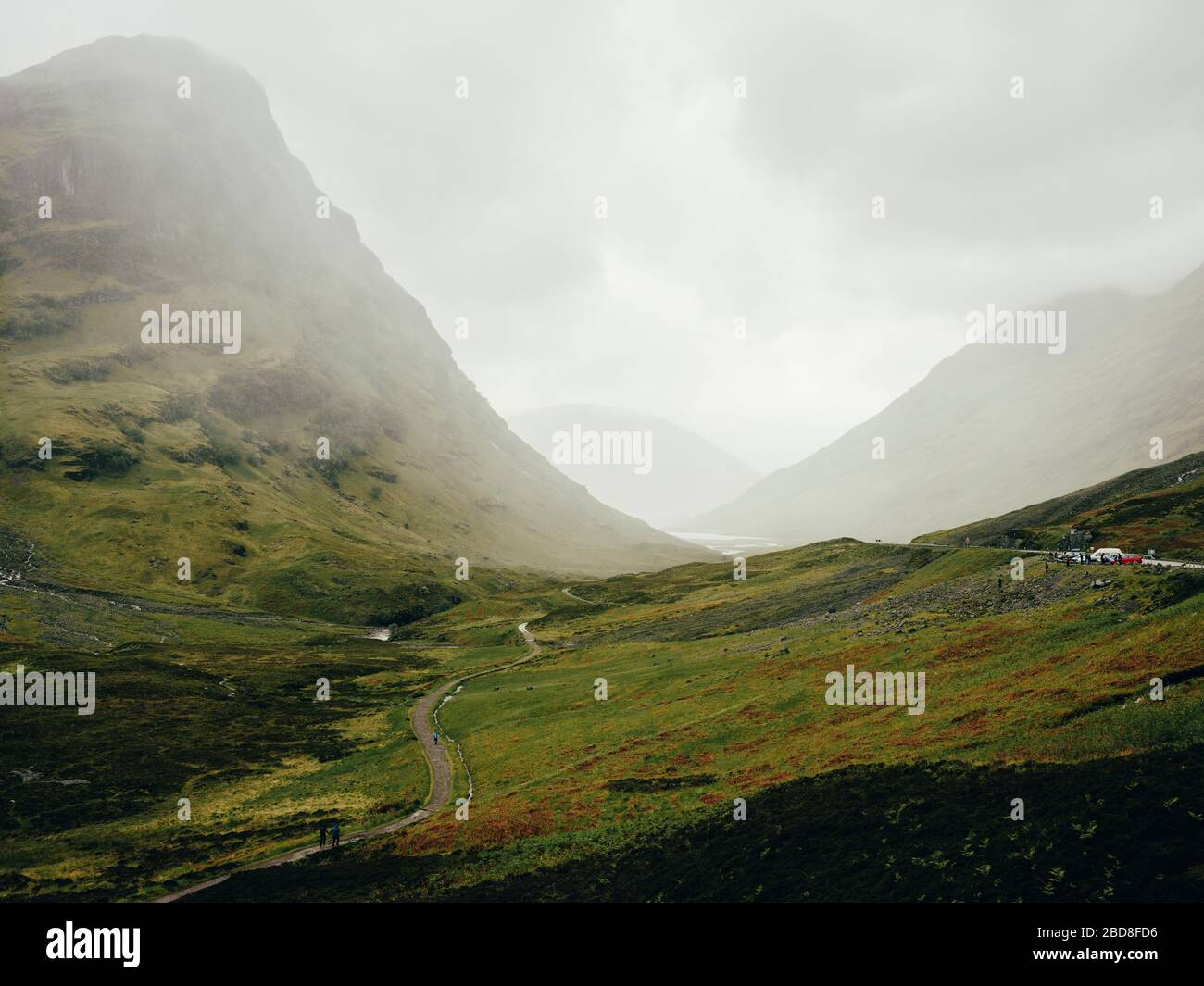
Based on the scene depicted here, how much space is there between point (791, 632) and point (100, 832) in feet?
258

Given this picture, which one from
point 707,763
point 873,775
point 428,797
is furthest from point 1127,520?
point 428,797

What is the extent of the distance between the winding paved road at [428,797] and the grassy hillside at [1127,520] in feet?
269

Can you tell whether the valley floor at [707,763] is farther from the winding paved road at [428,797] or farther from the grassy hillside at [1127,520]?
the grassy hillside at [1127,520]

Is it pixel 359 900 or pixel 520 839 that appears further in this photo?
pixel 520 839

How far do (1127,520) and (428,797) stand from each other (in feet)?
328

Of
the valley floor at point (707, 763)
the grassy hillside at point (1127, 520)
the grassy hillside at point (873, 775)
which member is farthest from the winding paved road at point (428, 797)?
the grassy hillside at point (1127, 520)

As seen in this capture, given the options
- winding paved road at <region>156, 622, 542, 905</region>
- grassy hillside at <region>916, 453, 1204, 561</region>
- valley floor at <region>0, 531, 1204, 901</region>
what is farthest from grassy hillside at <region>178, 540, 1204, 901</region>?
grassy hillside at <region>916, 453, 1204, 561</region>

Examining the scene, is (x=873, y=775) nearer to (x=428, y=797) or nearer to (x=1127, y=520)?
(x=428, y=797)

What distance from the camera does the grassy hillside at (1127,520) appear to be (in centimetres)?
8738

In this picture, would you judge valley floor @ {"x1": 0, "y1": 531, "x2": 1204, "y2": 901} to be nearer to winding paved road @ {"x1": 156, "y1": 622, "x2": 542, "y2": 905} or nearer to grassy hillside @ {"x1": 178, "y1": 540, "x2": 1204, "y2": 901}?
grassy hillside @ {"x1": 178, "y1": 540, "x2": 1204, "y2": 901}
